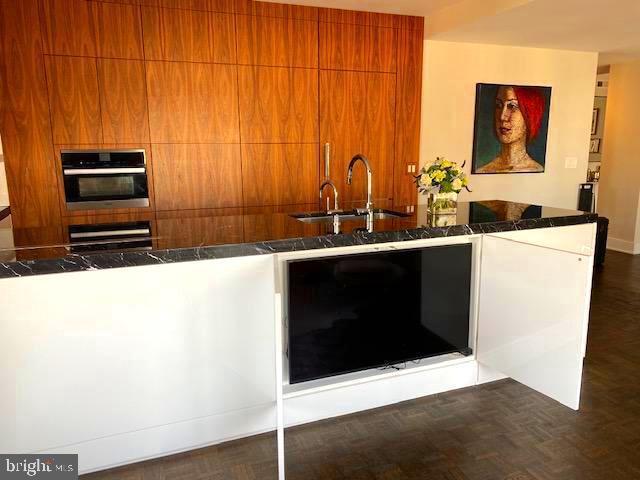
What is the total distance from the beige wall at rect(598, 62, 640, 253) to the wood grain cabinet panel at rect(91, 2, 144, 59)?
5930 millimetres

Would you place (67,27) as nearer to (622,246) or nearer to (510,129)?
(510,129)

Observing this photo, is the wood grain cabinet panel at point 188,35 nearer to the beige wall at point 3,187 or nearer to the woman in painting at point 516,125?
the beige wall at point 3,187

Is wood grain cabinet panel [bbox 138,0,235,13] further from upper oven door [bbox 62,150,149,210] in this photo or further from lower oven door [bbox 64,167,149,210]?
lower oven door [bbox 64,167,149,210]

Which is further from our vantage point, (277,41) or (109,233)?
(277,41)

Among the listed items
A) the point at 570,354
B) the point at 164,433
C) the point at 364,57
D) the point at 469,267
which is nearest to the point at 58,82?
the point at 364,57

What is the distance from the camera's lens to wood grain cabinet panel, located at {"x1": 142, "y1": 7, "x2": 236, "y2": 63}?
381cm

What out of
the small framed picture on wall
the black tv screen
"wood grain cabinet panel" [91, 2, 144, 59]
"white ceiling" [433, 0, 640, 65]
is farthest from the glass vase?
the small framed picture on wall

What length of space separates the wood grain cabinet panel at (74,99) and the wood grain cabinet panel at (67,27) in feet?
0.25

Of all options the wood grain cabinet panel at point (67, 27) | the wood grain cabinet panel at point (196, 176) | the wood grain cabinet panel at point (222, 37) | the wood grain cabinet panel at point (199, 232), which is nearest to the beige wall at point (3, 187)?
the wood grain cabinet panel at point (67, 27)

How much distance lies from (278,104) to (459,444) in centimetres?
319

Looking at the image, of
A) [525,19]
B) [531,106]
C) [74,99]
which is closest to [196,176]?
[74,99]

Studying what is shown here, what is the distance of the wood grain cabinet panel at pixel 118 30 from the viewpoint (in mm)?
3680

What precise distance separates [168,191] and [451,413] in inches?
115

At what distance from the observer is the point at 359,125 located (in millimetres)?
4570
